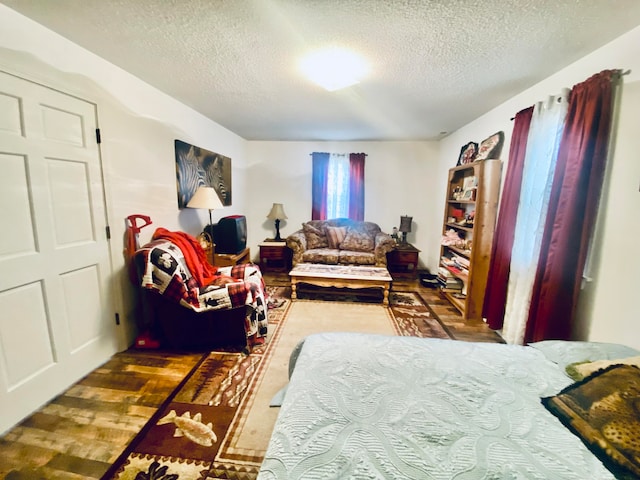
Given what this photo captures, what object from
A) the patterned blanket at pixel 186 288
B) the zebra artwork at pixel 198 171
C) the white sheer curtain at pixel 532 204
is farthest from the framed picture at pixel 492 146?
the zebra artwork at pixel 198 171

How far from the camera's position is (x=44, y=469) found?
125 centimetres

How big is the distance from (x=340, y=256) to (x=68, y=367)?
2.99m

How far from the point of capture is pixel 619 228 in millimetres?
1511

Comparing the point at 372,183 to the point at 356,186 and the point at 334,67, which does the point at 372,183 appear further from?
the point at 334,67

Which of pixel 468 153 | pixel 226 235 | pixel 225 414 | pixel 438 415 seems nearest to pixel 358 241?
pixel 468 153

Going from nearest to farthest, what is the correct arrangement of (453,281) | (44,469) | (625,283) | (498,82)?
(44,469) < (625,283) < (498,82) < (453,281)

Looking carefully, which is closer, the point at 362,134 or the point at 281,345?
the point at 281,345

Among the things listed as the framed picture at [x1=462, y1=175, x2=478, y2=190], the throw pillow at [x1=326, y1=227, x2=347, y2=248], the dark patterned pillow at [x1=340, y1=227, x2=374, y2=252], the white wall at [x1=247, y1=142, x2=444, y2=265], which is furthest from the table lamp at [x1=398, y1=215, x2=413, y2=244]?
the framed picture at [x1=462, y1=175, x2=478, y2=190]

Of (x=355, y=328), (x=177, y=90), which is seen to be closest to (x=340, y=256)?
(x=355, y=328)

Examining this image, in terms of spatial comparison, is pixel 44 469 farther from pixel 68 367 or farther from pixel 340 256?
pixel 340 256

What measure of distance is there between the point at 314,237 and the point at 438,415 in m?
3.50

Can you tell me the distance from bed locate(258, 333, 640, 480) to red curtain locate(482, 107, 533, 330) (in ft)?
3.89

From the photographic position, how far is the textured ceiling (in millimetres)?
1322

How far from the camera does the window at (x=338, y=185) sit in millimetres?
4602
